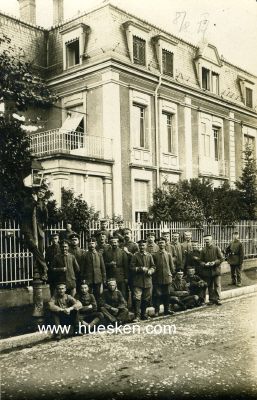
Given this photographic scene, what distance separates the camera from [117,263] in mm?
9195

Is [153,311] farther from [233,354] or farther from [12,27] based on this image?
[12,27]

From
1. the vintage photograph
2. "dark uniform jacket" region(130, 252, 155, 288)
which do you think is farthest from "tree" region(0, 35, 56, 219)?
"dark uniform jacket" region(130, 252, 155, 288)

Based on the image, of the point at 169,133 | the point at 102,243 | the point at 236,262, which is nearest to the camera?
the point at 102,243

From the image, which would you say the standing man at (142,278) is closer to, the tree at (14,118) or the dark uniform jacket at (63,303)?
the dark uniform jacket at (63,303)

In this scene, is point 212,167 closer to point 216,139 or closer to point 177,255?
point 216,139

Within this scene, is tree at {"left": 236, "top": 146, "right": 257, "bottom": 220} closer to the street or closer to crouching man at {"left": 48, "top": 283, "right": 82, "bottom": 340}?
the street

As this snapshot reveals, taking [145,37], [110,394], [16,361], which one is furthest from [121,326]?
[145,37]

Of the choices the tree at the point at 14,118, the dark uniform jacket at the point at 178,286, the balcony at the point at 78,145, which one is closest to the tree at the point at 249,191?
the balcony at the point at 78,145

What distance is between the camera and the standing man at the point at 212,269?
10.1m

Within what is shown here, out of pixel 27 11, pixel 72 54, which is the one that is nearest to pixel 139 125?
pixel 72 54

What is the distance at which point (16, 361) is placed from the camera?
5820mm

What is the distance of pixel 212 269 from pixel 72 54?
37.3 feet

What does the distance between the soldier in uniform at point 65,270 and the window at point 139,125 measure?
9470 mm

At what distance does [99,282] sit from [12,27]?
41.7ft
